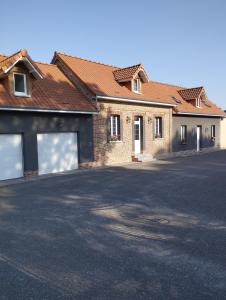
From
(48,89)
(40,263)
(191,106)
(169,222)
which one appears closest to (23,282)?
(40,263)

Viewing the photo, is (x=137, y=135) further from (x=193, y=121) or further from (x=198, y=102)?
(x=198, y=102)

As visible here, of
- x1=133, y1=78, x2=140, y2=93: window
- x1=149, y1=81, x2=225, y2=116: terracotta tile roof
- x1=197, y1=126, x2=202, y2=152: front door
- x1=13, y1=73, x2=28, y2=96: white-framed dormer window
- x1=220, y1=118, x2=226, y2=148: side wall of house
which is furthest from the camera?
x1=220, y1=118, x2=226, y2=148: side wall of house

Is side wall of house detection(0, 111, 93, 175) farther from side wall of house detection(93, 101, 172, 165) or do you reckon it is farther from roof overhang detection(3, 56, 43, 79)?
roof overhang detection(3, 56, 43, 79)

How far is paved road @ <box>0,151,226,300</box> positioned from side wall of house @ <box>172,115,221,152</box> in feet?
43.2

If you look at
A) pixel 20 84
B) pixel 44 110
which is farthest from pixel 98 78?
pixel 44 110

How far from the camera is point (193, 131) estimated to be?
973 inches

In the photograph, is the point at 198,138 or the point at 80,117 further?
the point at 198,138

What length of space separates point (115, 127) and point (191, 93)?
37.8ft

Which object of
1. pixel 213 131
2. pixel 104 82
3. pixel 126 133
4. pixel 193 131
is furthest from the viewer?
pixel 213 131

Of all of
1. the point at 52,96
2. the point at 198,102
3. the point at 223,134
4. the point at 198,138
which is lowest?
the point at 198,138

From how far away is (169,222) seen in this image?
6.33 m

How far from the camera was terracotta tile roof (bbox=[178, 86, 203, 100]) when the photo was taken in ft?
83.1

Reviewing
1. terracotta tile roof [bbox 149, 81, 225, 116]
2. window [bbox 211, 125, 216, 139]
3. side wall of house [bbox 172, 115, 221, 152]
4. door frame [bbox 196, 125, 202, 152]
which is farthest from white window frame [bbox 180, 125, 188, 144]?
window [bbox 211, 125, 216, 139]

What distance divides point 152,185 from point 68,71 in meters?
10.1
